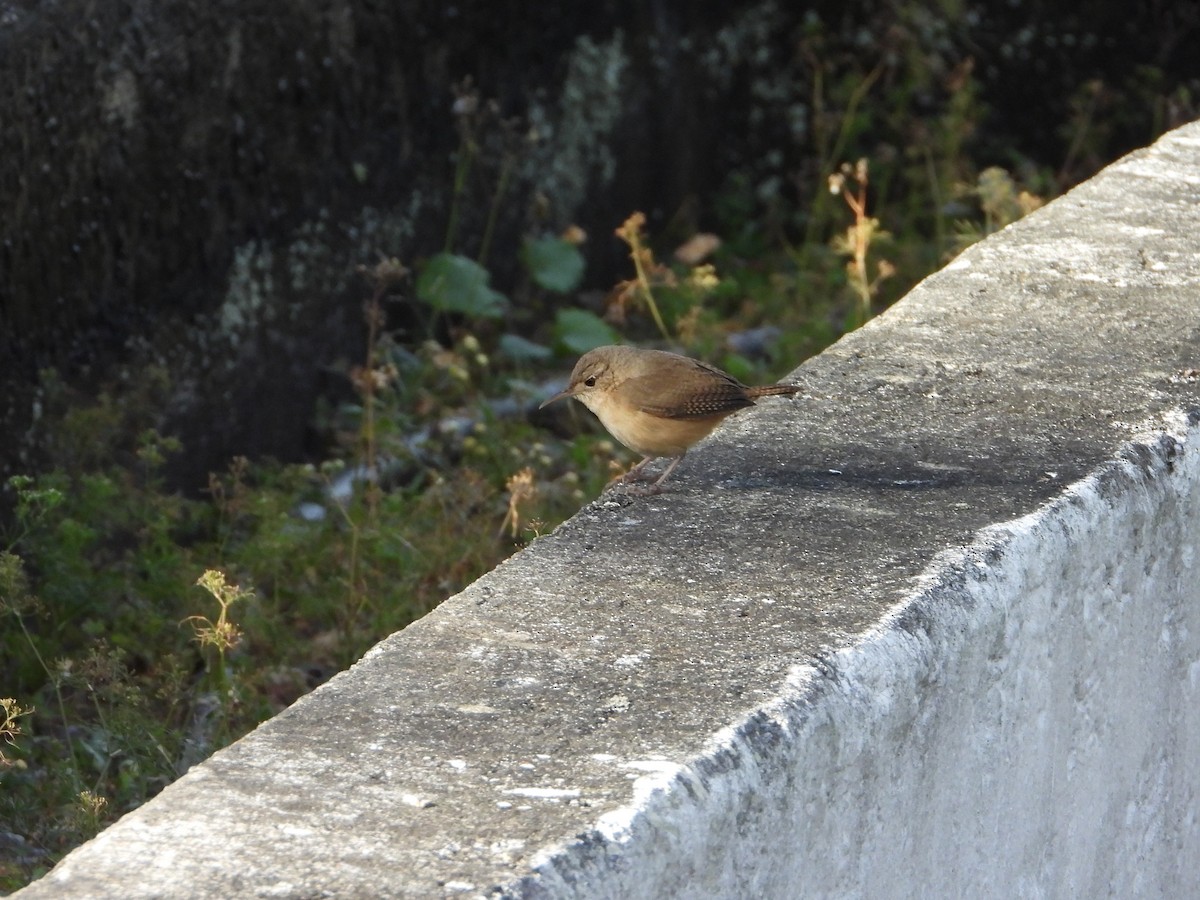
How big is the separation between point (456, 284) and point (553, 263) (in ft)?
1.90

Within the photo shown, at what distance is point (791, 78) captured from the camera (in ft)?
23.8

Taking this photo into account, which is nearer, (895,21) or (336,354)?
(336,354)

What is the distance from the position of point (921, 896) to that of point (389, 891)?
31.3 inches

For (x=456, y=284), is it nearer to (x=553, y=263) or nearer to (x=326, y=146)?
(x=553, y=263)

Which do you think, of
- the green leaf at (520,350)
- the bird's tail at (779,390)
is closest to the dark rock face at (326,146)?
the green leaf at (520,350)

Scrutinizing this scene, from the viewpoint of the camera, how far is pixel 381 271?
4469 mm

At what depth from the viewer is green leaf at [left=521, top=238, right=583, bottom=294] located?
6168mm

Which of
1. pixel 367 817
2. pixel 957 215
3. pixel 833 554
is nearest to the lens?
pixel 367 817

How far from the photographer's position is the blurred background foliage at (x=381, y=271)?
12.7 ft

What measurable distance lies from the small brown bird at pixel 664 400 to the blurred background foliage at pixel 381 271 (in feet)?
0.91

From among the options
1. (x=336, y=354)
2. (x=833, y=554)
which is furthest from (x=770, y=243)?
(x=833, y=554)

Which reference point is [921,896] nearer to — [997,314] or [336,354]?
[997,314]

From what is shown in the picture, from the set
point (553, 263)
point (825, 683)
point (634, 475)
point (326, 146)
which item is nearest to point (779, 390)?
point (634, 475)

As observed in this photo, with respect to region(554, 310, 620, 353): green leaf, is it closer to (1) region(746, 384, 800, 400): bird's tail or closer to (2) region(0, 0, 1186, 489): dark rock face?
(2) region(0, 0, 1186, 489): dark rock face
